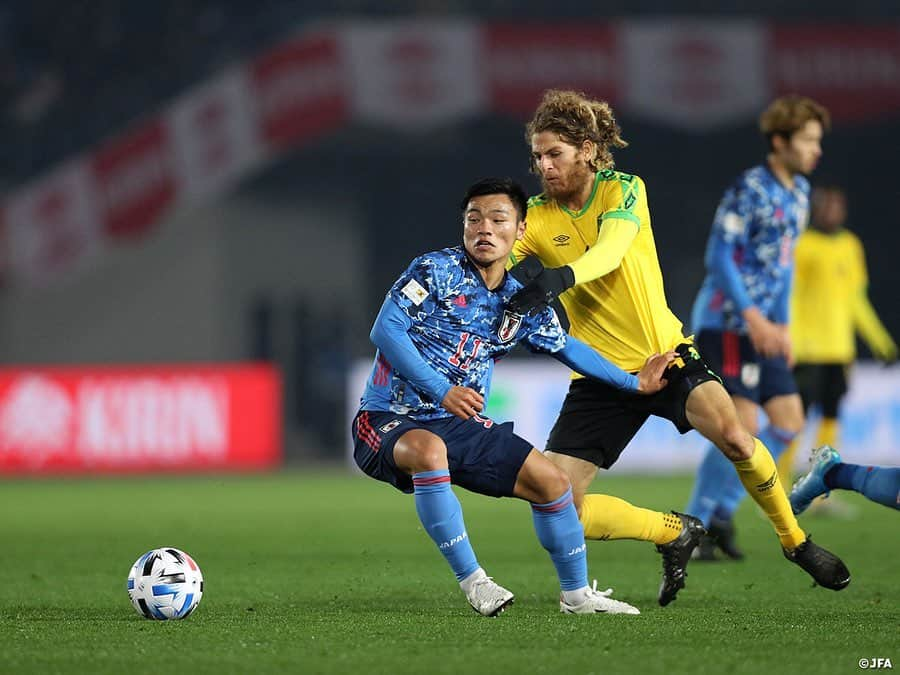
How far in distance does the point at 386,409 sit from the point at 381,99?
46.2 feet

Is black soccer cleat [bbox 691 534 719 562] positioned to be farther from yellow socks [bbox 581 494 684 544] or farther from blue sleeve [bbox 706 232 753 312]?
yellow socks [bbox 581 494 684 544]

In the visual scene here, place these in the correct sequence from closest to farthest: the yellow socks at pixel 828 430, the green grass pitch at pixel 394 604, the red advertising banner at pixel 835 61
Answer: the green grass pitch at pixel 394 604 < the yellow socks at pixel 828 430 < the red advertising banner at pixel 835 61

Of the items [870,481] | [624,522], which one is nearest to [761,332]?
[870,481]

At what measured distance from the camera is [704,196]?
21672 mm

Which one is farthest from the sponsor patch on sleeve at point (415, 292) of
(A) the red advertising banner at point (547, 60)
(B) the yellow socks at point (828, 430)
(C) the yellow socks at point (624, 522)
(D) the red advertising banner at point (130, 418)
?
(A) the red advertising banner at point (547, 60)

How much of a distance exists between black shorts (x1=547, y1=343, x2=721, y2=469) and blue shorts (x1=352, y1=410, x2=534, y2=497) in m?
0.52

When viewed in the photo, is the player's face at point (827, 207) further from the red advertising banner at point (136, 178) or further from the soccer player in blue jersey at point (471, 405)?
the red advertising banner at point (136, 178)

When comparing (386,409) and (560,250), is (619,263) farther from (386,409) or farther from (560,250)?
(386,409)

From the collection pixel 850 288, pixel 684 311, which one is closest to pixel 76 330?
pixel 684 311

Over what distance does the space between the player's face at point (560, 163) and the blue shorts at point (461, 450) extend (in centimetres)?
95

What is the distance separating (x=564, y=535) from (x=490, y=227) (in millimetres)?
1074

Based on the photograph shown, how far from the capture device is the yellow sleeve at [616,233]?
5.57 m

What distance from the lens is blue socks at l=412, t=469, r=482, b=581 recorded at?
5.35 metres

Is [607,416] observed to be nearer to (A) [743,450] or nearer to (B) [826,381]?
(A) [743,450]
